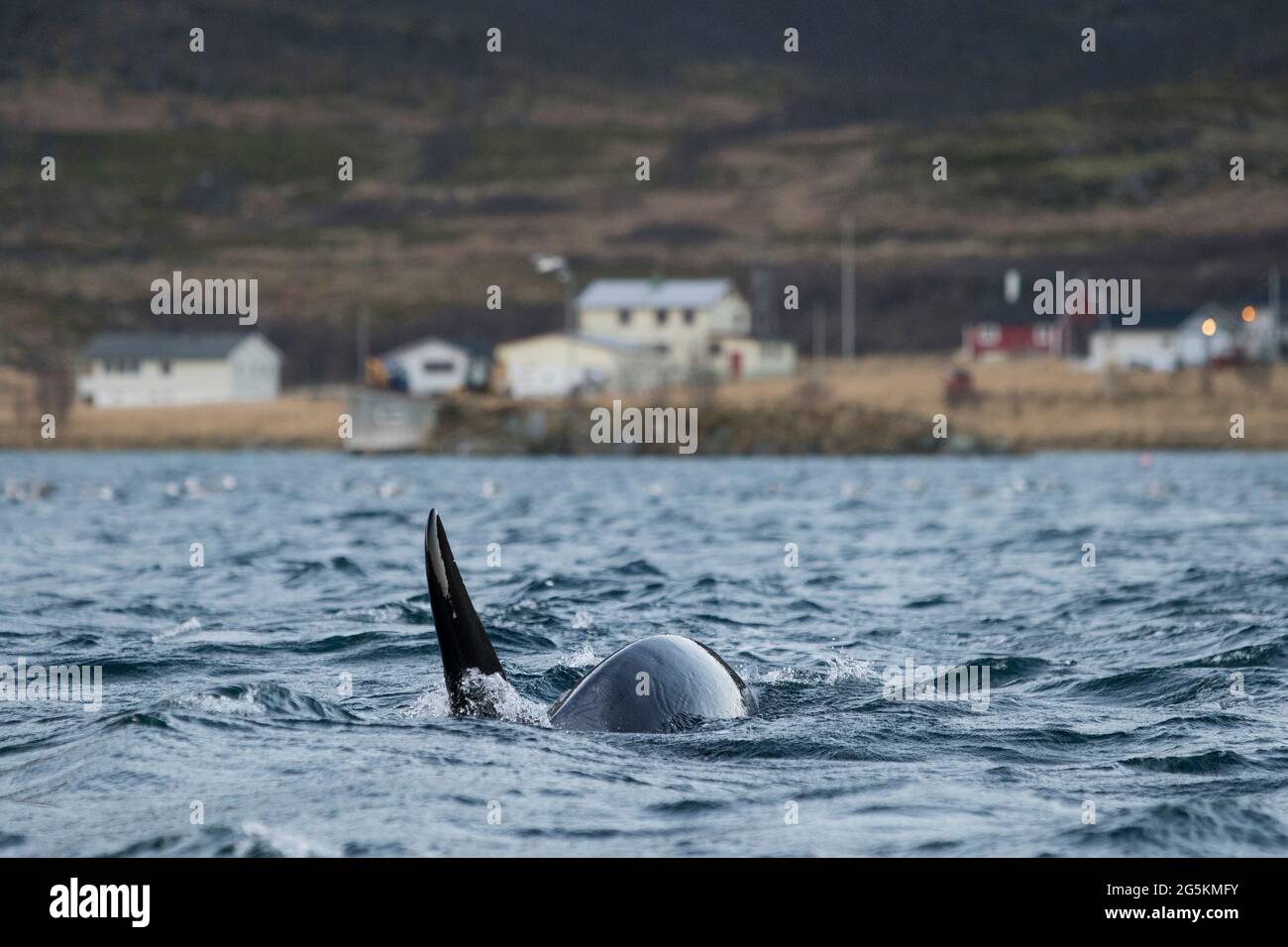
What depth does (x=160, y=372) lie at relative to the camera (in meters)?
123

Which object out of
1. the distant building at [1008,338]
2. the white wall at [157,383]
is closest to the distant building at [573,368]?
the white wall at [157,383]

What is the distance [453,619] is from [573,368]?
332ft

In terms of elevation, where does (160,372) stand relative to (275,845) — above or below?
above

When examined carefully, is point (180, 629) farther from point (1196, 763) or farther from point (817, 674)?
point (1196, 763)

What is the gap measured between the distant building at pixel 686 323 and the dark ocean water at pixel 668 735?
276ft

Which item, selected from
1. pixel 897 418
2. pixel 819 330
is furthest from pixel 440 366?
pixel 897 418

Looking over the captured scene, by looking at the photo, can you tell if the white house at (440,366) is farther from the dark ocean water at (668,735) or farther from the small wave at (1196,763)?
the small wave at (1196,763)

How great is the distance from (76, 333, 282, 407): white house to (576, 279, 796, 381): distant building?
83.9 feet

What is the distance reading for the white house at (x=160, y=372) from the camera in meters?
122

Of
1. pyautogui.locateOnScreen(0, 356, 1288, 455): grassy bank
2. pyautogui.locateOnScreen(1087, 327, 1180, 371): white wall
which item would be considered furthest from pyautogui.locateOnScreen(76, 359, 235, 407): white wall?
pyautogui.locateOnScreen(1087, 327, 1180, 371): white wall

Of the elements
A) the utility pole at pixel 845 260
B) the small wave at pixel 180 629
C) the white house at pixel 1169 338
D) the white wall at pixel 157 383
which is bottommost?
the small wave at pixel 180 629

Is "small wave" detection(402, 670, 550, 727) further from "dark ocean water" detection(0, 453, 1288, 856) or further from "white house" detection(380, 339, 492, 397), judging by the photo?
"white house" detection(380, 339, 492, 397)

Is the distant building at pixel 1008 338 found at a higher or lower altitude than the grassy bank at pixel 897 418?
higher
